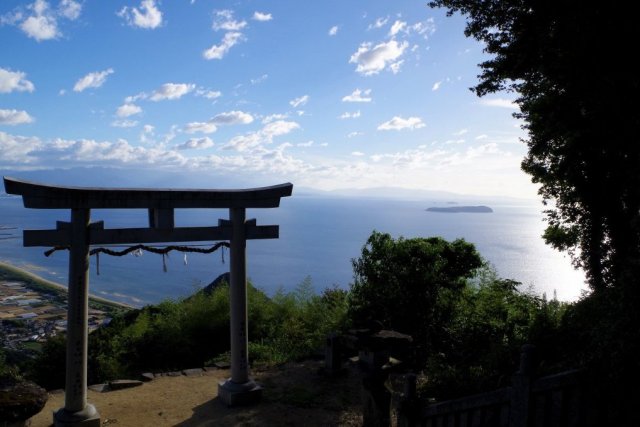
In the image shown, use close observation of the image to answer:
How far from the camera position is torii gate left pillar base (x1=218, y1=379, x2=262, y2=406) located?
25.6 feet

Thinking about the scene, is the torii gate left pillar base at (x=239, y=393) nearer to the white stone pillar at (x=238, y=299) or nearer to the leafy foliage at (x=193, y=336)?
the white stone pillar at (x=238, y=299)

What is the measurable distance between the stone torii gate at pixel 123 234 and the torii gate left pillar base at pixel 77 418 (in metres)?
0.01

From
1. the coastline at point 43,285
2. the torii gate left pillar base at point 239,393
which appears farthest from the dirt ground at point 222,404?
the coastline at point 43,285

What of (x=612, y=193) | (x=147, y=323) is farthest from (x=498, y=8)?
(x=147, y=323)

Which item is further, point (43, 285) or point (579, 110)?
point (43, 285)

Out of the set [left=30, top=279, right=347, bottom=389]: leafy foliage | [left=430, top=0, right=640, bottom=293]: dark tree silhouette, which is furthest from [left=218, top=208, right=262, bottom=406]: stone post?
[left=430, top=0, right=640, bottom=293]: dark tree silhouette

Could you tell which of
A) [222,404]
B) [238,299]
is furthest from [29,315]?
[238,299]

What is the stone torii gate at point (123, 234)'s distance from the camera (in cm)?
643

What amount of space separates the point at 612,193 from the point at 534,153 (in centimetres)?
198

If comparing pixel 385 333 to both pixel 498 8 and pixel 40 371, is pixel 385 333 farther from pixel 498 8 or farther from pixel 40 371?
pixel 40 371

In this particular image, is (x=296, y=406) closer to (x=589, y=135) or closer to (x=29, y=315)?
(x=589, y=135)

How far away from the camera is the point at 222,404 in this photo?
8.00 metres

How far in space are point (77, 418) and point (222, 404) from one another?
2.43m

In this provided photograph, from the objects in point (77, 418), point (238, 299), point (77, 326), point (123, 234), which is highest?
point (123, 234)
